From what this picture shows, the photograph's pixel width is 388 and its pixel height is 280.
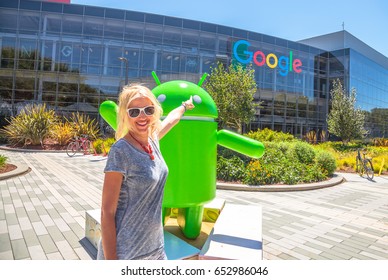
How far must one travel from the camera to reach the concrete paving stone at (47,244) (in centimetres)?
306

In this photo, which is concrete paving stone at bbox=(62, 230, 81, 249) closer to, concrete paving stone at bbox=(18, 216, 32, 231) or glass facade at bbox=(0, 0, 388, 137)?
concrete paving stone at bbox=(18, 216, 32, 231)

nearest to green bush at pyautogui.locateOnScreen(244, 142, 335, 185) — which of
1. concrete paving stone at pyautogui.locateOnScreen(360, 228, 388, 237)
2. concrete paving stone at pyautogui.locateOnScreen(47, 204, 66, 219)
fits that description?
concrete paving stone at pyautogui.locateOnScreen(360, 228, 388, 237)

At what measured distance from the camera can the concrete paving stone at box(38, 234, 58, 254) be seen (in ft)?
10.0

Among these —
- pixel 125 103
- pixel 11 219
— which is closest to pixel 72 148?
pixel 11 219

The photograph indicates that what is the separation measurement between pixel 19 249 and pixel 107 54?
23594mm

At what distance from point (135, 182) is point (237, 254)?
142 centimetres

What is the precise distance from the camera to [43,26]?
2308 cm

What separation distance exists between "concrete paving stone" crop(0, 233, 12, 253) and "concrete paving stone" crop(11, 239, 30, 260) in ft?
0.14

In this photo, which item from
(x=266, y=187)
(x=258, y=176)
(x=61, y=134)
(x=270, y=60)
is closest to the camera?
(x=266, y=187)

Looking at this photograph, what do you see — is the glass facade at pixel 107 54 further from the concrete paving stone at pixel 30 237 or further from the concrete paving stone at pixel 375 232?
the concrete paving stone at pixel 30 237

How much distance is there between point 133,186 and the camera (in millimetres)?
1281

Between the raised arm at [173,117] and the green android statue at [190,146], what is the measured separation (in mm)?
170

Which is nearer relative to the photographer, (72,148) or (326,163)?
(326,163)

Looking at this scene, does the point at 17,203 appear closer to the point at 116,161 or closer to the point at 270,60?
the point at 116,161
